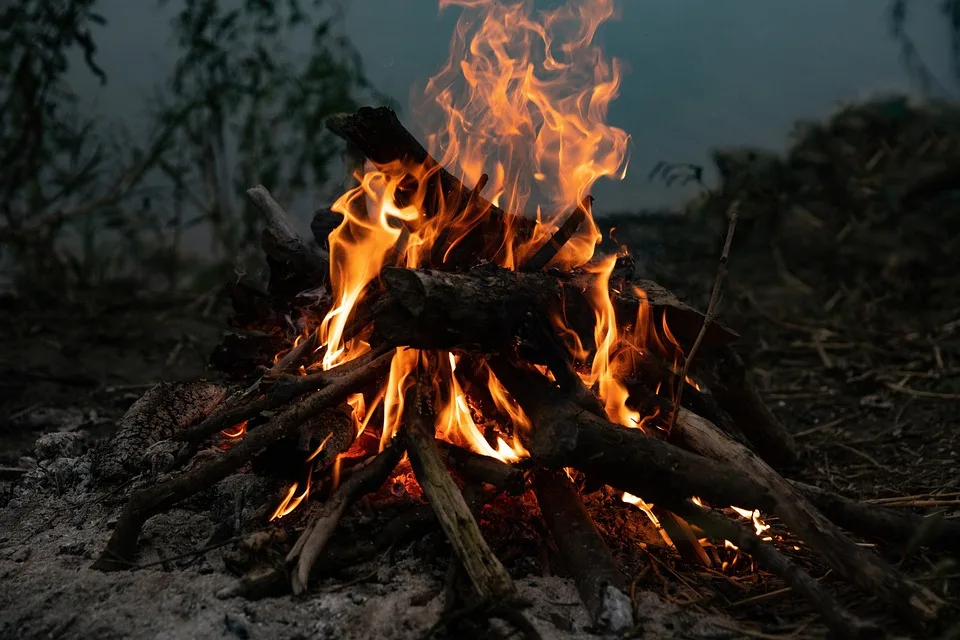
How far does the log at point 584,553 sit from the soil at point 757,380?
6 cm

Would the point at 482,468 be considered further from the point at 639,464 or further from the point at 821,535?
the point at 821,535

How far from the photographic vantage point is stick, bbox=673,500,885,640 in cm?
202

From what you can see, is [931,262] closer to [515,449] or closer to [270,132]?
[515,449]

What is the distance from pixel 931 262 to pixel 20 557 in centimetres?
831

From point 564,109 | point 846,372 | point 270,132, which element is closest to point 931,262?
point 846,372

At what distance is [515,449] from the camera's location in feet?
9.39

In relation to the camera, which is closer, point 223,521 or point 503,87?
point 223,521

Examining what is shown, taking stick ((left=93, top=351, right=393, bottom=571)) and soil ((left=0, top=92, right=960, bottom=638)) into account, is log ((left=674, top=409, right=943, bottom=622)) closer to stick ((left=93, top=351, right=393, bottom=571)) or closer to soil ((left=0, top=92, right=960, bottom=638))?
soil ((left=0, top=92, right=960, bottom=638))

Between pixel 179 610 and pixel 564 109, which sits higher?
pixel 564 109

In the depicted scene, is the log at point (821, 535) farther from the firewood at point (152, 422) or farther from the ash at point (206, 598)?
the firewood at point (152, 422)

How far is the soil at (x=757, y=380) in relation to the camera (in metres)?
2.21

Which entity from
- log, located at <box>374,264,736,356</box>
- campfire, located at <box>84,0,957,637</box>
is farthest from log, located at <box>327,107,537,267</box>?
log, located at <box>374,264,736,356</box>

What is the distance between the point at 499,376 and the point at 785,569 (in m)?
1.14

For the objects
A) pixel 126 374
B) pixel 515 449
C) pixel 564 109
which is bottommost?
pixel 126 374
